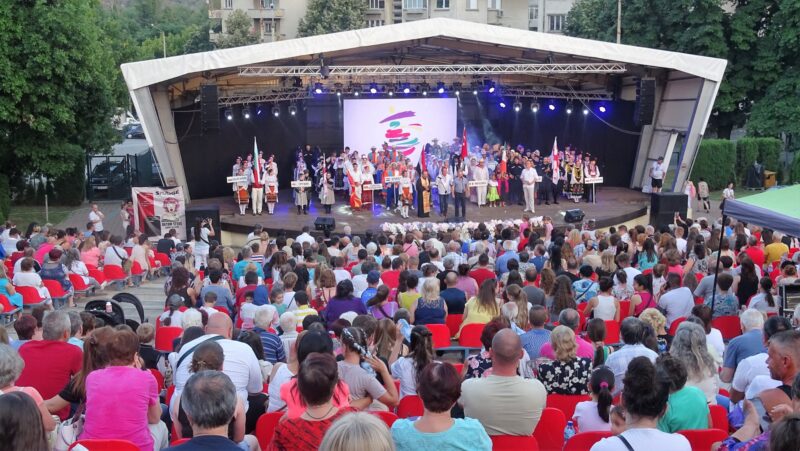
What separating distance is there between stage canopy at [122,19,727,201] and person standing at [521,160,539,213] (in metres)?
Answer: 2.14

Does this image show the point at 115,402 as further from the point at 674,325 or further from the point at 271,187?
the point at 271,187

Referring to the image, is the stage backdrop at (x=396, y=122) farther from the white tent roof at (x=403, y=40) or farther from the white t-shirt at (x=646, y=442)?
the white t-shirt at (x=646, y=442)

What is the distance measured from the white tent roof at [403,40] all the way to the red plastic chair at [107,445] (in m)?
13.5

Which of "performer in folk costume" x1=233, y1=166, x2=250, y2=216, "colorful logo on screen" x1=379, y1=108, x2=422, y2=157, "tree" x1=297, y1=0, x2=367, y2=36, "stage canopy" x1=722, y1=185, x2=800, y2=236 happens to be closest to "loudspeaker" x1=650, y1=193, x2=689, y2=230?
"colorful logo on screen" x1=379, y1=108, x2=422, y2=157

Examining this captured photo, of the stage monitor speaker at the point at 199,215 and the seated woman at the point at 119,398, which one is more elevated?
the seated woman at the point at 119,398

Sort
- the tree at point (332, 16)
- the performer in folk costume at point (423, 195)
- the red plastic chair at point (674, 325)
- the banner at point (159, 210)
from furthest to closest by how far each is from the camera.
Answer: the tree at point (332, 16) < the performer in folk costume at point (423, 195) < the banner at point (159, 210) < the red plastic chair at point (674, 325)

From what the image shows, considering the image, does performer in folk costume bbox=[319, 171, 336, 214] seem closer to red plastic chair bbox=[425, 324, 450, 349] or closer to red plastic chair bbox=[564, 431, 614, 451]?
red plastic chair bbox=[425, 324, 450, 349]

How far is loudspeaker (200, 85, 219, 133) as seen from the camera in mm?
18016

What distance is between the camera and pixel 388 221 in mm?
19266

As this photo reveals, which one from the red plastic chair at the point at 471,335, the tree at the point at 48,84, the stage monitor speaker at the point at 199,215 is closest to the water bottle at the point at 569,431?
the red plastic chair at the point at 471,335

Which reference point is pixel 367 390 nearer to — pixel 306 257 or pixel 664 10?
pixel 306 257

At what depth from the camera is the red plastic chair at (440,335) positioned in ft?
26.1

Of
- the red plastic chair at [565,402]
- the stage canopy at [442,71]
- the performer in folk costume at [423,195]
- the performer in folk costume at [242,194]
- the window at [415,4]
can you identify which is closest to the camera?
the red plastic chair at [565,402]

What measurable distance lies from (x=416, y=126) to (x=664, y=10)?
14.0 meters
